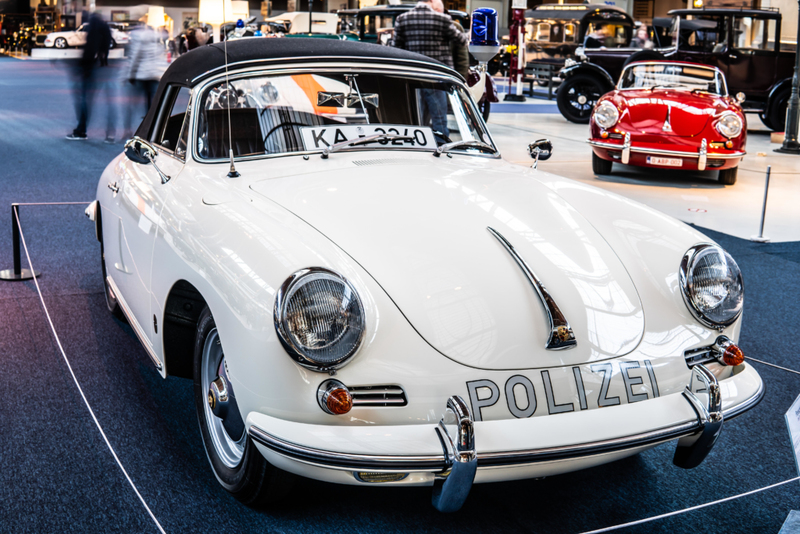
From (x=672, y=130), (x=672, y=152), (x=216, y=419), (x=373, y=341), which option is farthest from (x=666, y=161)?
(x=373, y=341)

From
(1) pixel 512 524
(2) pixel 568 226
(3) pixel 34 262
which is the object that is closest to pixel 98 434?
(1) pixel 512 524

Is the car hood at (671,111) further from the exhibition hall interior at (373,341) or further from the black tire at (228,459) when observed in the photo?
the black tire at (228,459)

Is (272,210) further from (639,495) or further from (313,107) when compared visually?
(639,495)

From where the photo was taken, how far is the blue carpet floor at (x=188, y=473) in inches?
88.7

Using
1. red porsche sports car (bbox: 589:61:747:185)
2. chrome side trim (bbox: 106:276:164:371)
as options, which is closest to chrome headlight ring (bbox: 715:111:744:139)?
red porsche sports car (bbox: 589:61:747:185)

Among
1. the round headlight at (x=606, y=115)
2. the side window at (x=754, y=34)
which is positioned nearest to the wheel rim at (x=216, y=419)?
the round headlight at (x=606, y=115)

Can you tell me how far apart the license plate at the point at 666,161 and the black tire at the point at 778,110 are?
5.48m

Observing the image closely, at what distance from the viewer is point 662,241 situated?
8.24ft

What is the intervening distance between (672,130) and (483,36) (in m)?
6.75

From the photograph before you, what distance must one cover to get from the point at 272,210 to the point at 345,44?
129 centimetres

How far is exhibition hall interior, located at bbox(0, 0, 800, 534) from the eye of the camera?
191cm

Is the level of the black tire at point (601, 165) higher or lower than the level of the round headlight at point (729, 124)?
lower

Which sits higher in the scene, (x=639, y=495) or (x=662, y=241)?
(x=662, y=241)

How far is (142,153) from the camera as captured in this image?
10.1ft
